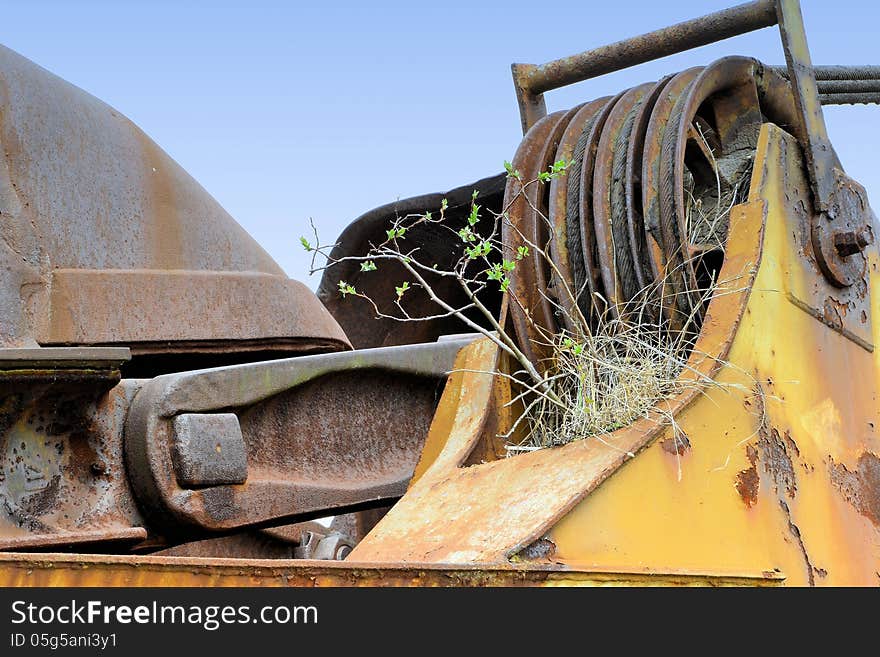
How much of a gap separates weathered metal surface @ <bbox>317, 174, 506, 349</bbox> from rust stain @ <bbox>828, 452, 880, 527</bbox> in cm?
207

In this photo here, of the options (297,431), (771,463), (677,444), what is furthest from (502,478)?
(297,431)

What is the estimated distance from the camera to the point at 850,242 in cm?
321

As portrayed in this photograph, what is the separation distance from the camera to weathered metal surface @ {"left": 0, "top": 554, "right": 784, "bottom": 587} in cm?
162

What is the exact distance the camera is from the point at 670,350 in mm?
2867

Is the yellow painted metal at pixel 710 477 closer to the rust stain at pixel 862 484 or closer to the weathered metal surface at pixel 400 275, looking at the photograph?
the rust stain at pixel 862 484

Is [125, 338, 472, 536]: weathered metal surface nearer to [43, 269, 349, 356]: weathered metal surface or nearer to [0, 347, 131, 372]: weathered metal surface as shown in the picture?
[0, 347, 131, 372]: weathered metal surface

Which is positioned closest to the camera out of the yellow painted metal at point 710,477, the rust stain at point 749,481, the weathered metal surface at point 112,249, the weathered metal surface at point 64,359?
the yellow painted metal at point 710,477

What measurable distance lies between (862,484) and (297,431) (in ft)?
5.77

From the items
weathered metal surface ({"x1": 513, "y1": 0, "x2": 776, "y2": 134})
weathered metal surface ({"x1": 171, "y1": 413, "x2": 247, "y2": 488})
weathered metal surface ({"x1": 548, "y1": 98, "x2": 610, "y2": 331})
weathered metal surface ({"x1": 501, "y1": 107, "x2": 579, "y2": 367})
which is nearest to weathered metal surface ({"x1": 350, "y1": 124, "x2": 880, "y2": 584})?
weathered metal surface ({"x1": 501, "y1": 107, "x2": 579, "y2": 367})

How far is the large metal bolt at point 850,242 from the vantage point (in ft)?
10.5

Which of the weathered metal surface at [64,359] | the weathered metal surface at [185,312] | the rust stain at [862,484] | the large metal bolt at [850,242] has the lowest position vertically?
the rust stain at [862,484]

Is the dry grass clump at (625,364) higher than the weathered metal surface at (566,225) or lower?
lower

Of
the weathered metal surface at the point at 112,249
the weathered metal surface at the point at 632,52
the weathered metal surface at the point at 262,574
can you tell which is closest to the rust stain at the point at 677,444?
the weathered metal surface at the point at 262,574

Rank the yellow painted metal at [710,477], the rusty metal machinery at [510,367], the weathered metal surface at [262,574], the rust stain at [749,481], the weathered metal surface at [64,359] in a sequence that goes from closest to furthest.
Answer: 1. the weathered metal surface at [262,574]
2. the yellow painted metal at [710,477]
3. the rusty metal machinery at [510,367]
4. the rust stain at [749,481]
5. the weathered metal surface at [64,359]
